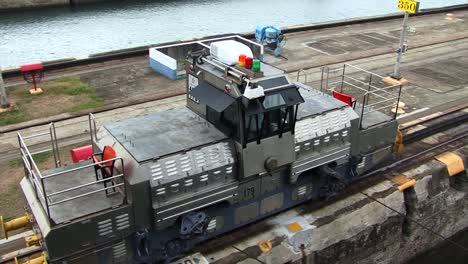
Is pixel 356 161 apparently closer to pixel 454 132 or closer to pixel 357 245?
pixel 357 245

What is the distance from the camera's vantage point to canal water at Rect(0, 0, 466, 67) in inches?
1339

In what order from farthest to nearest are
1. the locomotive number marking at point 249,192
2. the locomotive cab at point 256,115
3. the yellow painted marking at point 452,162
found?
the yellow painted marking at point 452,162
the locomotive number marking at point 249,192
the locomotive cab at point 256,115

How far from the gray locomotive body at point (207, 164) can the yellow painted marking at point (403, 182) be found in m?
2.20

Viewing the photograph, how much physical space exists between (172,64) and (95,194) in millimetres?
11456

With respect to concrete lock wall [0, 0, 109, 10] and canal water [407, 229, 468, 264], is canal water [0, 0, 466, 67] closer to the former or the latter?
concrete lock wall [0, 0, 109, 10]

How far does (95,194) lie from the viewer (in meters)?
7.87

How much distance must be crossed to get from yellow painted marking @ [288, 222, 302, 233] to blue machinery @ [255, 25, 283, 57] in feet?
44.4

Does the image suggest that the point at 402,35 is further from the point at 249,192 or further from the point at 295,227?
the point at 249,192

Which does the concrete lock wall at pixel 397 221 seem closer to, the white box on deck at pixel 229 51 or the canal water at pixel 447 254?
the canal water at pixel 447 254

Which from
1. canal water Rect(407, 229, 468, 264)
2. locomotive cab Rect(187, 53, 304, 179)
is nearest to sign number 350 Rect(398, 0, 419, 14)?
canal water Rect(407, 229, 468, 264)

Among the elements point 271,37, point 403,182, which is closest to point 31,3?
point 271,37

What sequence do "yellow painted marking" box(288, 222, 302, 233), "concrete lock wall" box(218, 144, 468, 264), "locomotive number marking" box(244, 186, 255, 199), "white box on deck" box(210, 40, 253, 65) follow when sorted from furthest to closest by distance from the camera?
"yellow painted marking" box(288, 222, 302, 233), "concrete lock wall" box(218, 144, 468, 264), "locomotive number marking" box(244, 186, 255, 199), "white box on deck" box(210, 40, 253, 65)

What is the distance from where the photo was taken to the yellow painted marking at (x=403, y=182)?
11.1 m

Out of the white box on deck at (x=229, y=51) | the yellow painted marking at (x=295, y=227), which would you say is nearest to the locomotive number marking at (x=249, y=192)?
the yellow painted marking at (x=295, y=227)
